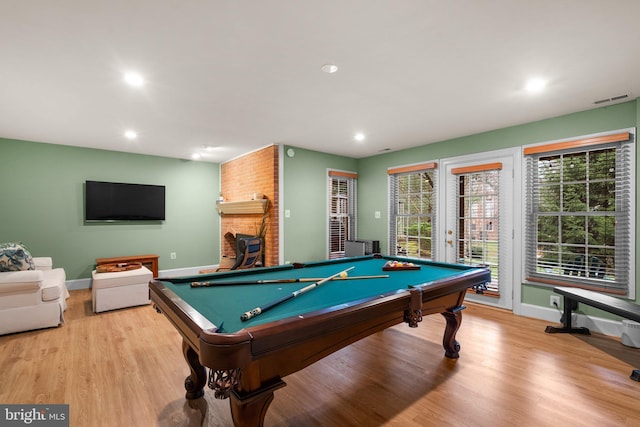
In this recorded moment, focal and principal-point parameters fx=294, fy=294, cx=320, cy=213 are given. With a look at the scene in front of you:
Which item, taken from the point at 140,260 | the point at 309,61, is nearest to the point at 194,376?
the point at 309,61

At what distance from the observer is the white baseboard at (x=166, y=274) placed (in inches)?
195

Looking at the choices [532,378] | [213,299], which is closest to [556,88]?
[532,378]

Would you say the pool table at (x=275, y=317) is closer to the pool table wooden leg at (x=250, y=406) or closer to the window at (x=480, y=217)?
the pool table wooden leg at (x=250, y=406)

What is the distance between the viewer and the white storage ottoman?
3787 mm

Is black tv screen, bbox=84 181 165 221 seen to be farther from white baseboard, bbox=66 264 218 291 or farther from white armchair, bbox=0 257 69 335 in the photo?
white armchair, bbox=0 257 69 335

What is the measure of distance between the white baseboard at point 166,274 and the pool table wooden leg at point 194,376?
10.6 feet

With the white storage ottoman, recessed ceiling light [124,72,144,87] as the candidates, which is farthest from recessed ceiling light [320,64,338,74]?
the white storage ottoman

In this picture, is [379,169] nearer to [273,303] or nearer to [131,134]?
[131,134]

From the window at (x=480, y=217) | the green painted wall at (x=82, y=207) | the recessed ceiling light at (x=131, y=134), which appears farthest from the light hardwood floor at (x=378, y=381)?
the recessed ceiling light at (x=131, y=134)

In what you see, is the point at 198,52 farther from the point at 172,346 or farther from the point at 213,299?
the point at 172,346

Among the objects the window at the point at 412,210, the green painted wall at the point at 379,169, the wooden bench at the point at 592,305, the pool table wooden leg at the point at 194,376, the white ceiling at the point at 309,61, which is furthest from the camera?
the window at the point at 412,210

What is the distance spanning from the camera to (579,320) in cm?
328

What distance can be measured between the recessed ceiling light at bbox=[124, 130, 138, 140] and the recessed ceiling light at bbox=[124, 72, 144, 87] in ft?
5.82

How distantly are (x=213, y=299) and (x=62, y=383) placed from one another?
153cm
